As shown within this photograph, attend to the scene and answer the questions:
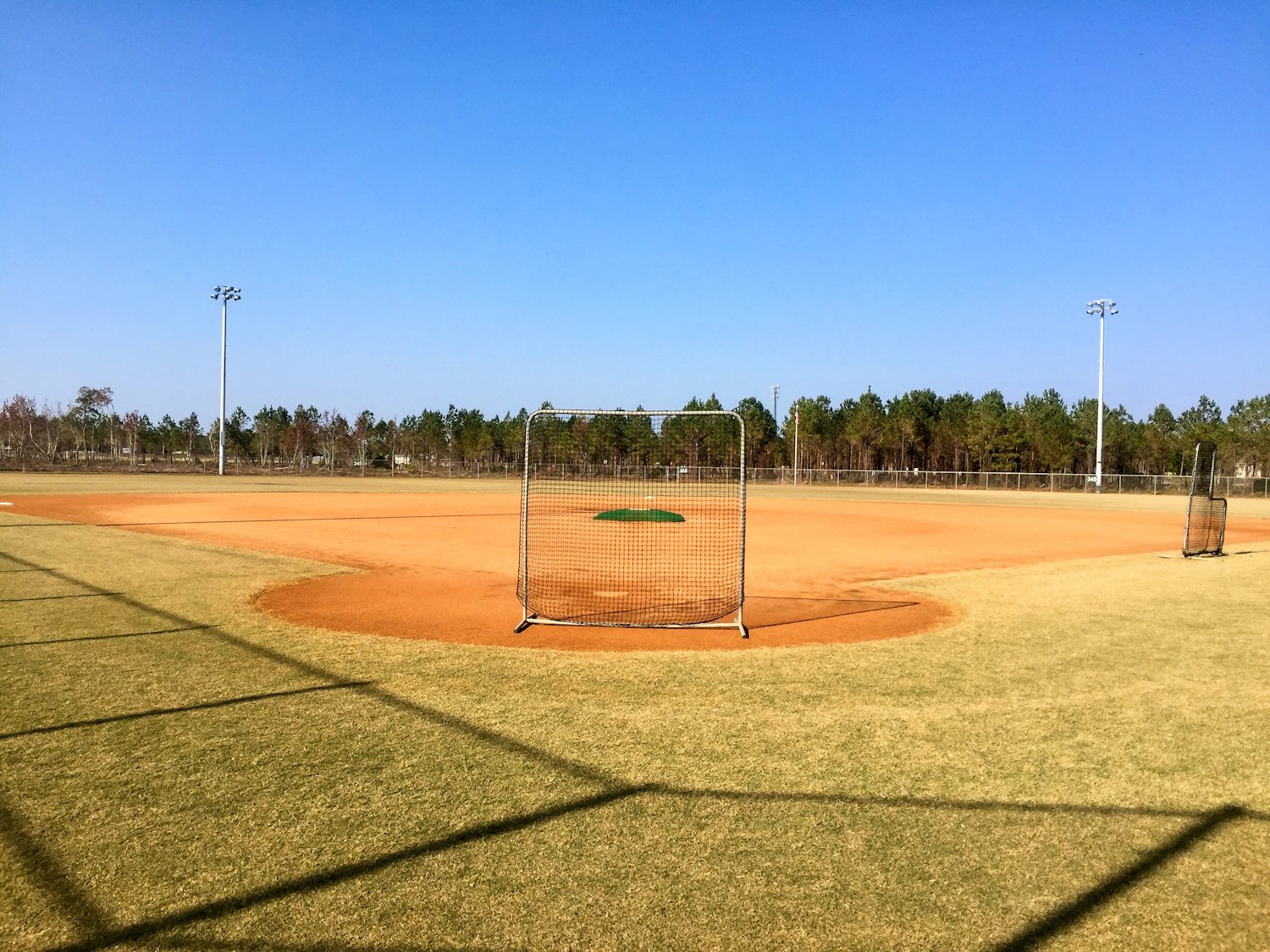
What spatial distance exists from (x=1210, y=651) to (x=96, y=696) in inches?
406

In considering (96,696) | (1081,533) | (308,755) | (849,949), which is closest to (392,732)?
(308,755)

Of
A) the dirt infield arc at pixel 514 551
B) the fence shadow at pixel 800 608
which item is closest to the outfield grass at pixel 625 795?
the dirt infield arc at pixel 514 551

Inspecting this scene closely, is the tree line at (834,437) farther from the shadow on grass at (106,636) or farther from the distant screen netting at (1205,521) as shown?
the shadow on grass at (106,636)

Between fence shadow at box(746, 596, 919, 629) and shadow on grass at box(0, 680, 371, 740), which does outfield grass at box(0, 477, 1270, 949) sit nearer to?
shadow on grass at box(0, 680, 371, 740)

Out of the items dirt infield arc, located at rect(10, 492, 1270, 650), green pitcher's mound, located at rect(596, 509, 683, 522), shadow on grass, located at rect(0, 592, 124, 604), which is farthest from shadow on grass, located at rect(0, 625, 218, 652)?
green pitcher's mound, located at rect(596, 509, 683, 522)

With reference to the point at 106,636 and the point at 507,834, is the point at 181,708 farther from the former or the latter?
the point at 507,834

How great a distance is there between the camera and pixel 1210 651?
331 inches

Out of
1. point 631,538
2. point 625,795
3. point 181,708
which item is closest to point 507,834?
point 625,795

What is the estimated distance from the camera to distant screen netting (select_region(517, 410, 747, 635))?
10.6 metres

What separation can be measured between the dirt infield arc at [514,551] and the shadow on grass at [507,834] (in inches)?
160

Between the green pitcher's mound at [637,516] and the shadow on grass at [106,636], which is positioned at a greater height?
the green pitcher's mound at [637,516]

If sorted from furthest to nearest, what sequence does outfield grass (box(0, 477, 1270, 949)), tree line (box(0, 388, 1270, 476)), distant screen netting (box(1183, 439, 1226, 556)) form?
tree line (box(0, 388, 1270, 476))
distant screen netting (box(1183, 439, 1226, 556))
outfield grass (box(0, 477, 1270, 949))

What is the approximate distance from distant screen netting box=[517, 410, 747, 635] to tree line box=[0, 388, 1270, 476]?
125ft

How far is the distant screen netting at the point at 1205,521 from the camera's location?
56.7ft
